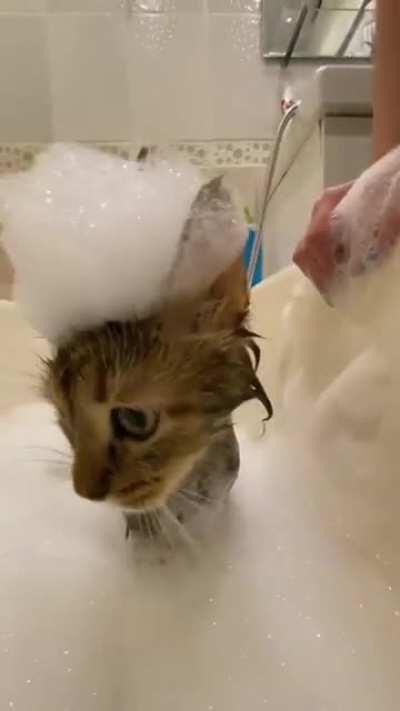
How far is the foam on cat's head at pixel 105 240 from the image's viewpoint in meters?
0.44

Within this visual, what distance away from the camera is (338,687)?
47 centimetres

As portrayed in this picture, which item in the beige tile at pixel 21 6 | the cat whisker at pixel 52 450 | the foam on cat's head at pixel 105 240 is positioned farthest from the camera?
the beige tile at pixel 21 6

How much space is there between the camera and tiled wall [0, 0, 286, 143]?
141 cm

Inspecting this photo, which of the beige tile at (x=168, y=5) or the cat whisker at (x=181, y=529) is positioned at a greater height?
the beige tile at (x=168, y=5)

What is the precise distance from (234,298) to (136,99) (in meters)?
1.03

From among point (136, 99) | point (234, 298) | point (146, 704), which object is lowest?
point (146, 704)

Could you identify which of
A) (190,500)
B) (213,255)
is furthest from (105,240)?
(190,500)

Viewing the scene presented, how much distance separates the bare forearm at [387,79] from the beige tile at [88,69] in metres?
0.84

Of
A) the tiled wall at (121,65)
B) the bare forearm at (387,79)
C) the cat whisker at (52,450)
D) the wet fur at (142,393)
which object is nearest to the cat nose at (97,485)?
the wet fur at (142,393)

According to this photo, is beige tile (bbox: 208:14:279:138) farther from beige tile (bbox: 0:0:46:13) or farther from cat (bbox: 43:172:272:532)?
cat (bbox: 43:172:272:532)

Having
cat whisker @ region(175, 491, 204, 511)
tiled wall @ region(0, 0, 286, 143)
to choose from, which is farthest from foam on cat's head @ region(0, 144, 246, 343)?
tiled wall @ region(0, 0, 286, 143)

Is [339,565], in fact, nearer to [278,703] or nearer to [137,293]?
[278,703]

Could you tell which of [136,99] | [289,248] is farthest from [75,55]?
[289,248]

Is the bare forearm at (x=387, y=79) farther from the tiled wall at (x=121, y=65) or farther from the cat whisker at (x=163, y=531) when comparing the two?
the tiled wall at (x=121, y=65)
